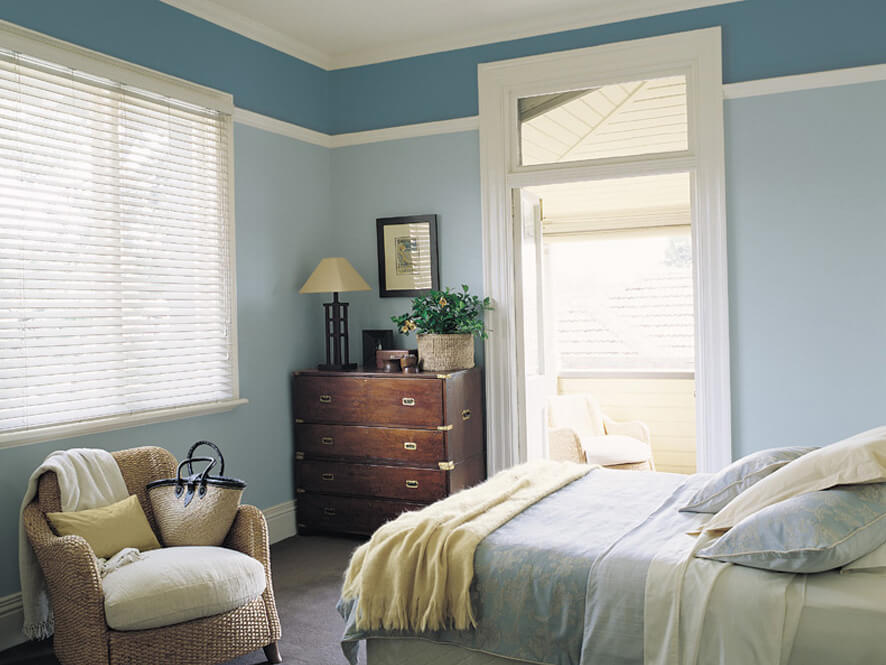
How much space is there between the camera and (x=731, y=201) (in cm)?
408

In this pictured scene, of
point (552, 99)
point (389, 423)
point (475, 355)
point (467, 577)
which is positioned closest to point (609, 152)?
point (552, 99)

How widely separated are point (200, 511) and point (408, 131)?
2.78 m

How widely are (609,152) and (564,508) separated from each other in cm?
238

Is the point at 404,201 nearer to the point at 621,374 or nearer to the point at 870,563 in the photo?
the point at 621,374

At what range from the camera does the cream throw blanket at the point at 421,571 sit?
224 cm

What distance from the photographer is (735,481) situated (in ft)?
8.36

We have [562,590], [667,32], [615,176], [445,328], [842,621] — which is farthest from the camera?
[445,328]

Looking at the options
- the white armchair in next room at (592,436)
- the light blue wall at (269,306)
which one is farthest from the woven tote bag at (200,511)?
the white armchair in next room at (592,436)

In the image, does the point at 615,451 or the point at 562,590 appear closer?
the point at 562,590

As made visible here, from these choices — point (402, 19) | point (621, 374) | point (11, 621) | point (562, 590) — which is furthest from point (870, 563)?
point (621, 374)

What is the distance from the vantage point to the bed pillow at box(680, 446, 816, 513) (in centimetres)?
251

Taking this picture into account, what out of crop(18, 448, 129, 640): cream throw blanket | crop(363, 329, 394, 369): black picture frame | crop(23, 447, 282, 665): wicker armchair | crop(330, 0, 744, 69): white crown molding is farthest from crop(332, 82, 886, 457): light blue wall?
crop(18, 448, 129, 640): cream throw blanket

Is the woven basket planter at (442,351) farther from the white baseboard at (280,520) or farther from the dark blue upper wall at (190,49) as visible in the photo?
the dark blue upper wall at (190,49)

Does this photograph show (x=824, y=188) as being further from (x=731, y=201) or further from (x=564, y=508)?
(x=564, y=508)
